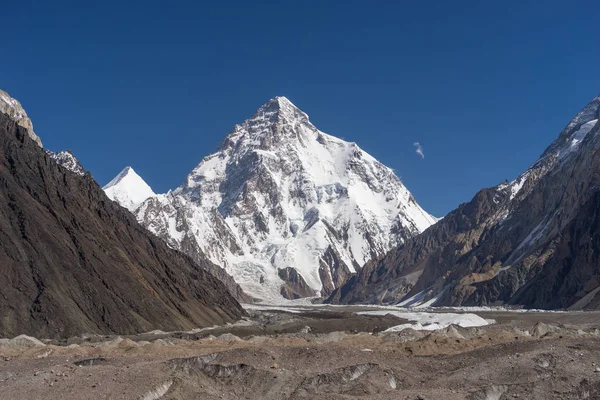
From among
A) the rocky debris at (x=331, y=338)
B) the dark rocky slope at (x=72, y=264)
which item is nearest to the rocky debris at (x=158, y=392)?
the rocky debris at (x=331, y=338)

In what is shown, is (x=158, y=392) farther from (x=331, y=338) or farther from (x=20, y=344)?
(x=331, y=338)

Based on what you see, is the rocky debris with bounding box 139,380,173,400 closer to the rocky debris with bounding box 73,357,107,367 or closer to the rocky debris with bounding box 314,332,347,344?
the rocky debris with bounding box 73,357,107,367

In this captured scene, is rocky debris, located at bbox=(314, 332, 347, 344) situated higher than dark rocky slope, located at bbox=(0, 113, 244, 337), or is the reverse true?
dark rocky slope, located at bbox=(0, 113, 244, 337)

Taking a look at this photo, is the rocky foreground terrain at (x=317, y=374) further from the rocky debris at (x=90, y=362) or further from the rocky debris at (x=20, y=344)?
the rocky debris at (x=20, y=344)

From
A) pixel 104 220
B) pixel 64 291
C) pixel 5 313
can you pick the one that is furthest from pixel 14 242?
pixel 104 220

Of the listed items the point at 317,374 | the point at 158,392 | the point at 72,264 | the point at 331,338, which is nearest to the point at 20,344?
the point at 331,338

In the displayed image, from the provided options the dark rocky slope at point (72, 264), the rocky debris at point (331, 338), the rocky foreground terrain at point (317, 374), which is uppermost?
Answer: the dark rocky slope at point (72, 264)

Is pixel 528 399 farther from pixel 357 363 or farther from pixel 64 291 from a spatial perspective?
pixel 64 291

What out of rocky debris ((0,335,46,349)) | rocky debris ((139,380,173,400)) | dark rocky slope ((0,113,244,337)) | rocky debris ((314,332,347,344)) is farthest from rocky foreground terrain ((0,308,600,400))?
dark rocky slope ((0,113,244,337))
